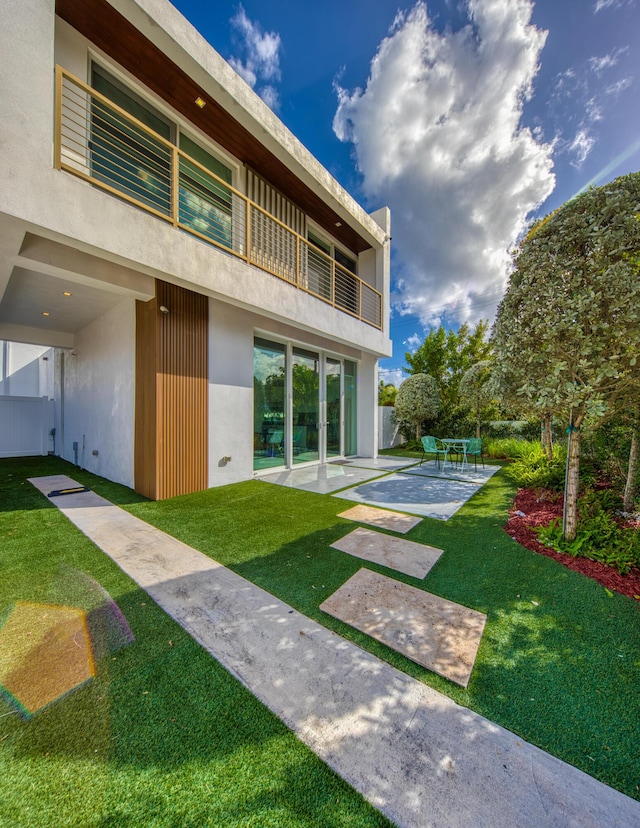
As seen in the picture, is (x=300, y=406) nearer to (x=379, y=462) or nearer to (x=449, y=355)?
(x=379, y=462)

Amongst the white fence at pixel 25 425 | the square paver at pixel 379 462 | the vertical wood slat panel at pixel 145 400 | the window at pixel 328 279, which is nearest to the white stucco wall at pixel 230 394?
the vertical wood slat panel at pixel 145 400

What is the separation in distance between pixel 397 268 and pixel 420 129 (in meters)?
4.96

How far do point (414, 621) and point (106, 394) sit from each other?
7.54m

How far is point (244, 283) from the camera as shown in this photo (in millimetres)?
5578

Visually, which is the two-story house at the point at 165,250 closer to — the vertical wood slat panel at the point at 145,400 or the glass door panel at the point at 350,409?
Result: the vertical wood slat panel at the point at 145,400

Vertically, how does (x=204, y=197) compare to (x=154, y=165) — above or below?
below

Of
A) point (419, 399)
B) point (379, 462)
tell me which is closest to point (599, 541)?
point (379, 462)

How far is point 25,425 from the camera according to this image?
10.7 metres

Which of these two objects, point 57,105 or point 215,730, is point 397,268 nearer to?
point 57,105

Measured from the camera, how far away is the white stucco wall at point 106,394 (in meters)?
6.25

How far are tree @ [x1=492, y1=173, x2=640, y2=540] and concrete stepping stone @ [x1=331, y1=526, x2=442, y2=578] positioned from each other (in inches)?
72.9

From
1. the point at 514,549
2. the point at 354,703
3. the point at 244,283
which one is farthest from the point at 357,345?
the point at 354,703

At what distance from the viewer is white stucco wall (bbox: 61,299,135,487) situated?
246 inches

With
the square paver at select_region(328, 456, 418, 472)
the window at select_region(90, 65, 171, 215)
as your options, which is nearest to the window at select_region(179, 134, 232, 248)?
the window at select_region(90, 65, 171, 215)
